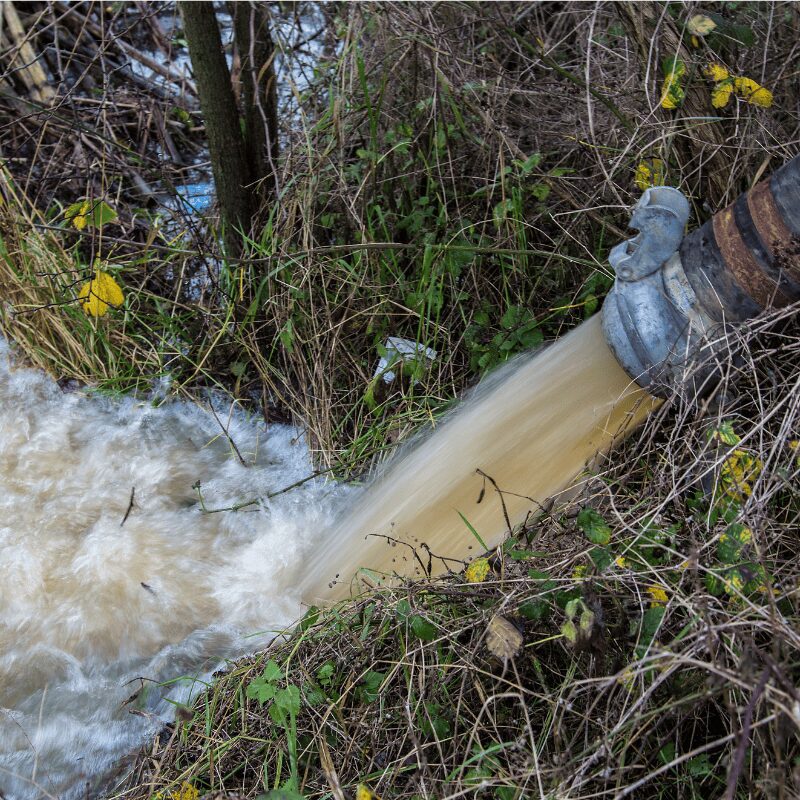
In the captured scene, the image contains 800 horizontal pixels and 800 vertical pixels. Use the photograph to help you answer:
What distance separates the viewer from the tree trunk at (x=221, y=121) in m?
3.05

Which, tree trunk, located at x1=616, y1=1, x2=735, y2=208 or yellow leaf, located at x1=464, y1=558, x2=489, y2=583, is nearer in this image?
yellow leaf, located at x1=464, y1=558, x2=489, y2=583

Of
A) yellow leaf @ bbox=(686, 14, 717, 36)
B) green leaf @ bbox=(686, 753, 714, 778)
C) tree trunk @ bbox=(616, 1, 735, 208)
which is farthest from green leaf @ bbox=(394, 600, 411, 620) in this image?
yellow leaf @ bbox=(686, 14, 717, 36)

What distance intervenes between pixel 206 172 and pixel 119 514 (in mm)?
1839

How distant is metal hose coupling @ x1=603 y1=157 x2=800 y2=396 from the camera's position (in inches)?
85.9

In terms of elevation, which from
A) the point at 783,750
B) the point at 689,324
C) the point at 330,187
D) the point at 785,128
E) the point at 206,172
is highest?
the point at 206,172

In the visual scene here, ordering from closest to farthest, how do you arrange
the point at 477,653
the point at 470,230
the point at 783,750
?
the point at 783,750, the point at 477,653, the point at 470,230

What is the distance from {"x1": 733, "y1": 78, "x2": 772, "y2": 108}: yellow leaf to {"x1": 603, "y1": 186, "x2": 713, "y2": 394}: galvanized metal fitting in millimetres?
514

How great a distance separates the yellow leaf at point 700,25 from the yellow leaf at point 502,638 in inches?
76.3

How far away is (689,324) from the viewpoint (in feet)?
7.71

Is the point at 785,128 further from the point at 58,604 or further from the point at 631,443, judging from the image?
the point at 58,604

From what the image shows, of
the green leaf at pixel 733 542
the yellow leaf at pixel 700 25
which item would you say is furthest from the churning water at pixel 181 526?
the yellow leaf at pixel 700 25

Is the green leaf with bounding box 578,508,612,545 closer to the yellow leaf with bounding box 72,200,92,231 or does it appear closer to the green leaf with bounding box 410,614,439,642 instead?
the green leaf with bounding box 410,614,439,642

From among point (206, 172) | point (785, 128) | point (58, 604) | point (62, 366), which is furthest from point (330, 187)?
point (58, 604)

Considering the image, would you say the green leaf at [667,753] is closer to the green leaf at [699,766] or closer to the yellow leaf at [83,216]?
the green leaf at [699,766]
